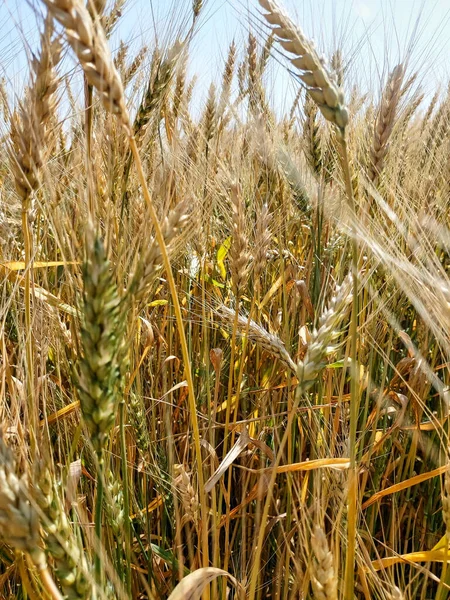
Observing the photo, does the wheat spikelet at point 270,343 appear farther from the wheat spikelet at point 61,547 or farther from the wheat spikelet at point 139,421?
the wheat spikelet at point 61,547

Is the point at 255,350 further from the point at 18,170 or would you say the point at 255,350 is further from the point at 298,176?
the point at 18,170

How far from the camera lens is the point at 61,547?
556mm

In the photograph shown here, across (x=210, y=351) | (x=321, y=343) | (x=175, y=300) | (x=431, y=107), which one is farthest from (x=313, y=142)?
(x=431, y=107)

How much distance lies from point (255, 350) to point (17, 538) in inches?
50.3

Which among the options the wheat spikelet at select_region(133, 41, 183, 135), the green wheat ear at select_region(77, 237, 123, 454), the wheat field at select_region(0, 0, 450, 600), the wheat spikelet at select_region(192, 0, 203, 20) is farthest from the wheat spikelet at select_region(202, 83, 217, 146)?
the green wheat ear at select_region(77, 237, 123, 454)

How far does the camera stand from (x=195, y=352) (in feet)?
5.75

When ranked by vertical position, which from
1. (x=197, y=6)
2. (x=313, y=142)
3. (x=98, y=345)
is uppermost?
(x=197, y=6)

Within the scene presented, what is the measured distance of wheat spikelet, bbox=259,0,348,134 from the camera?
0.74 m

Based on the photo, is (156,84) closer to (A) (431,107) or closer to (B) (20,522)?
(B) (20,522)

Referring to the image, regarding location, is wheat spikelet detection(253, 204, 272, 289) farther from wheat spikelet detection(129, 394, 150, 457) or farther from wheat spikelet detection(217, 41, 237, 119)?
wheat spikelet detection(217, 41, 237, 119)

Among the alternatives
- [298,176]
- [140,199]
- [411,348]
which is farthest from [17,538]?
[298,176]

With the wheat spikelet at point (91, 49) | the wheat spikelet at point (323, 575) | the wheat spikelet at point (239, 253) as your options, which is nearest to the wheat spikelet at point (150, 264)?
the wheat spikelet at point (91, 49)

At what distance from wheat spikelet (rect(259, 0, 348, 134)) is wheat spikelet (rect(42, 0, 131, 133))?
0.93 feet

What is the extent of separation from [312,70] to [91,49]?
313mm
